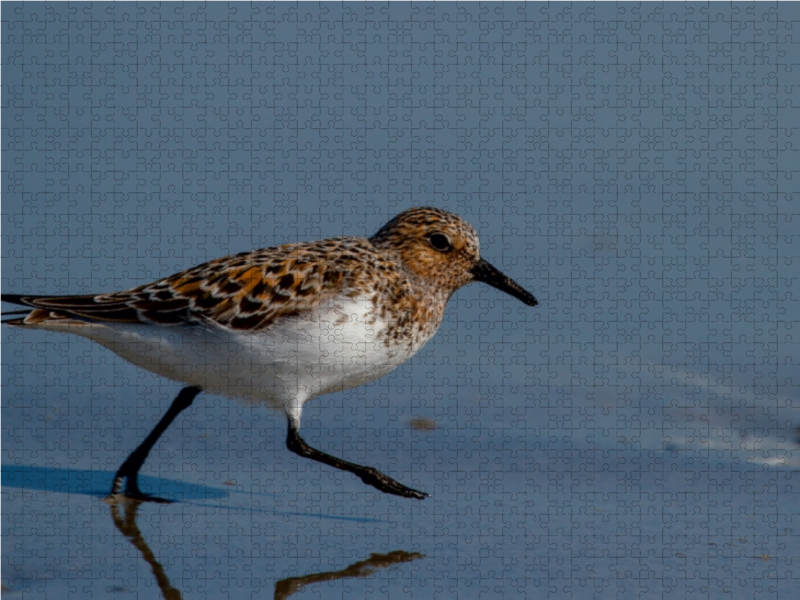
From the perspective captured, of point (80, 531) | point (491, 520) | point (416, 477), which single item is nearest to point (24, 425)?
point (80, 531)

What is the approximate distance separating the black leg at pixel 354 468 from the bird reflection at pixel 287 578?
1.93 ft

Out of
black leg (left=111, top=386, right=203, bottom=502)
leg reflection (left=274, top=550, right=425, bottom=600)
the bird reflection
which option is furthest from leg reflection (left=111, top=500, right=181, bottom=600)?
leg reflection (left=274, top=550, right=425, bottom=600)

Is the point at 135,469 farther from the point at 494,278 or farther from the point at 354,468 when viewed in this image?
the point at 494,278

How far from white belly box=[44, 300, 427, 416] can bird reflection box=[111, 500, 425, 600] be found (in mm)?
872

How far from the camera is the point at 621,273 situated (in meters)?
9.33

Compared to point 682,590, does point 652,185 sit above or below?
above

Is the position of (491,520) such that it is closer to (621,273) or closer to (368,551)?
(368,551)

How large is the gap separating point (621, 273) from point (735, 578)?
368cm

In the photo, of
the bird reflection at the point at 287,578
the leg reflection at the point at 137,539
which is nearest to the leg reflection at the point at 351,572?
the bird reflection at the point at 287,578

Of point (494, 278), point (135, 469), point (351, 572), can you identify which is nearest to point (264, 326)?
point (135, 469)

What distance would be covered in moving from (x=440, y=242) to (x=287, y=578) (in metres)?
2.55

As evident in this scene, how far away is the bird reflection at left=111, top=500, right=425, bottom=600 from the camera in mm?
5676

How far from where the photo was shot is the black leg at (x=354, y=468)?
6.74 meters

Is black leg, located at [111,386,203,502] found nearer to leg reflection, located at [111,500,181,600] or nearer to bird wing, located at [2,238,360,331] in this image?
leg reflection, located at [111,500,181,600]
